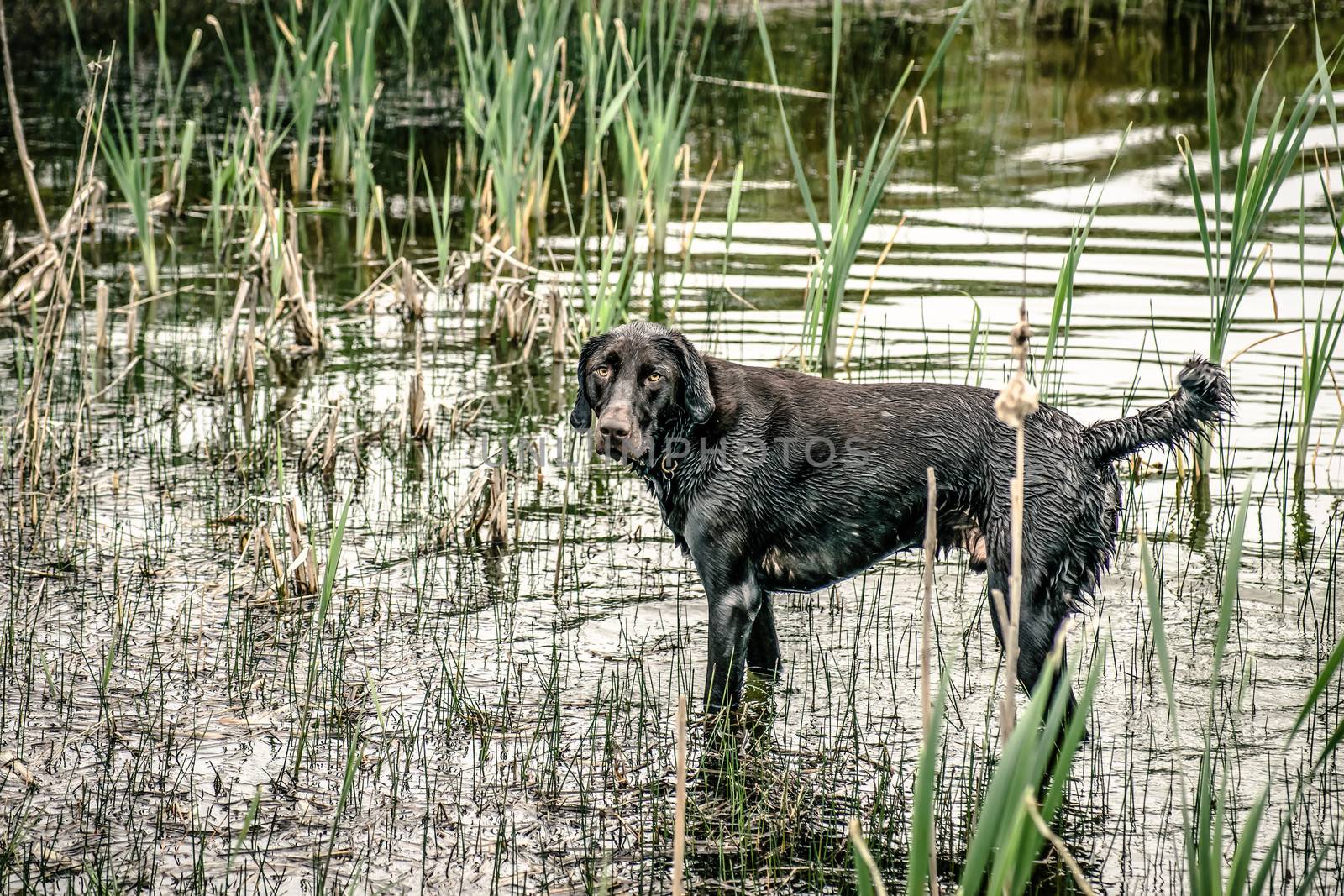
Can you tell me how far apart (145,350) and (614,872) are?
6.21 meters

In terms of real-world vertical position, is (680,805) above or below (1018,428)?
below

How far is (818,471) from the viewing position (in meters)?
5.05

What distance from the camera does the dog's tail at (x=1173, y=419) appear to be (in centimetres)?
450

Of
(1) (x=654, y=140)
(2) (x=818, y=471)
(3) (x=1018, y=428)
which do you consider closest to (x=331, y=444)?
(2) (x=818, y=471)

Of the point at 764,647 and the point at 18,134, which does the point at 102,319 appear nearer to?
the point at 18,134

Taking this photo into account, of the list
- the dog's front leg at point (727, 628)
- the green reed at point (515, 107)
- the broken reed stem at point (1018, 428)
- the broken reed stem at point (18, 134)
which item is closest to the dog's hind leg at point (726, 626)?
the dog's front leg at point (727, 628)

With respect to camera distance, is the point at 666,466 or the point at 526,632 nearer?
the point at 666,466

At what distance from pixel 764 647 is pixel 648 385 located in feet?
3.71

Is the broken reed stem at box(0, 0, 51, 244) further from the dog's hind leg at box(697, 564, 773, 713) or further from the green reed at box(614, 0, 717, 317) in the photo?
the green reed at box(614, 0, 717, 317)

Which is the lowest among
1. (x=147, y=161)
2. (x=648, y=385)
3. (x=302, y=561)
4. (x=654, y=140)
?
(x=302, y=561)

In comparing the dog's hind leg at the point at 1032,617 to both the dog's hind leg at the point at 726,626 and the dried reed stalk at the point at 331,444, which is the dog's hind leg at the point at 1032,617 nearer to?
the dog's hind leg at the point at 726,626

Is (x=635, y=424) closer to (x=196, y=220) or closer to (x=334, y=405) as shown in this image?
(x=334, y=405)

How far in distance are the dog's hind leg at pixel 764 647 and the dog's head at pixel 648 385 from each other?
81 cm

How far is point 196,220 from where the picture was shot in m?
12.0
